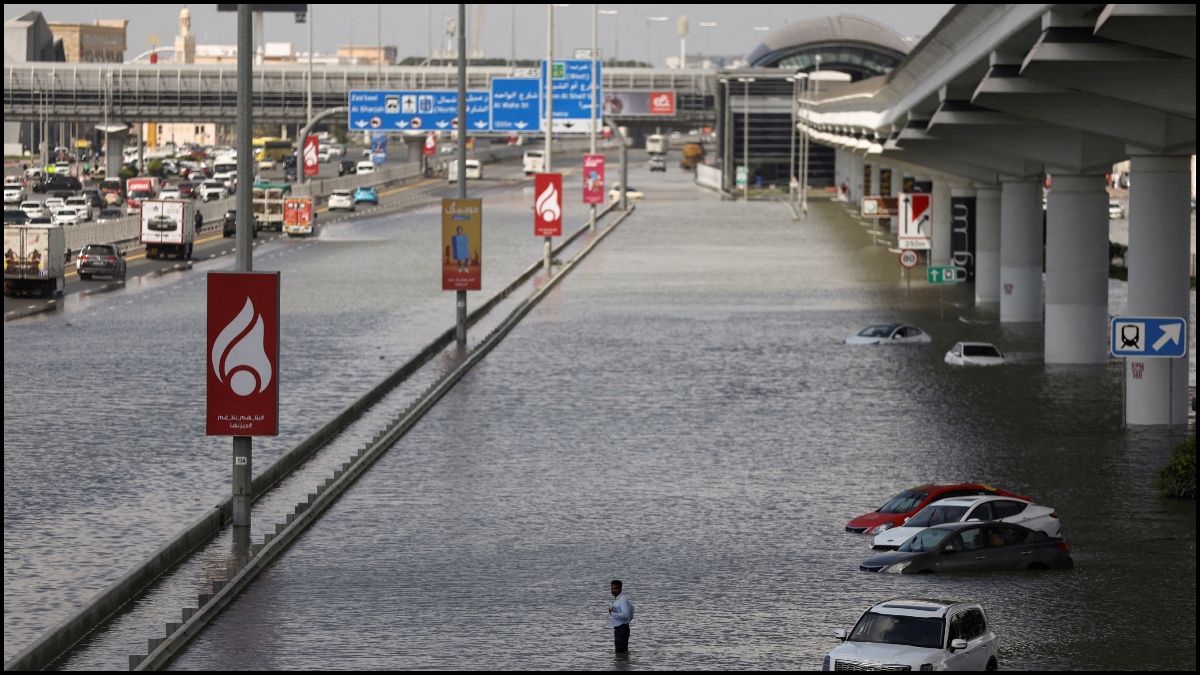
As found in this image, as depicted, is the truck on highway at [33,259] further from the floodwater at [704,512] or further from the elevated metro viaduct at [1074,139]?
the elevated metro viaduct at [1074,139]

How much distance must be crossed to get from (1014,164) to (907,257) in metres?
8.96

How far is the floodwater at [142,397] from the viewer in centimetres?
2588

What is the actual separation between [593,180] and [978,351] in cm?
5347

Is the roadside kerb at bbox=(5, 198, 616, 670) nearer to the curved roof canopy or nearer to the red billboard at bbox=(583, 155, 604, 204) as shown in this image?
the red billboard at bbox=(583, 155, 604, 204)

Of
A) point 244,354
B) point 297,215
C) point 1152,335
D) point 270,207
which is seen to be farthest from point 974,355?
point 270,207

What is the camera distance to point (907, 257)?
67.9 meters

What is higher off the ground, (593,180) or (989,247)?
(593,180)

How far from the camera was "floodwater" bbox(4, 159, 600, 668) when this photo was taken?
25875 millimetres

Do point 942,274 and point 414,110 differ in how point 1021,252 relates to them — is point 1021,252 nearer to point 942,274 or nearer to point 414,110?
point 942,274

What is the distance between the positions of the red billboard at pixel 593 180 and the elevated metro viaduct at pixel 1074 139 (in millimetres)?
34310

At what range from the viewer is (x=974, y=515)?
88.3 ft

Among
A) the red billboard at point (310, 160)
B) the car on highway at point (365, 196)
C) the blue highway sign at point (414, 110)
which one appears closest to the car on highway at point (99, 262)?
the blue highway sign at point (414, 110)

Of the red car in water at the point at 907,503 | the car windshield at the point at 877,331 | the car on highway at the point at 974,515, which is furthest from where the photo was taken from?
the car windshield at the point at 877,331

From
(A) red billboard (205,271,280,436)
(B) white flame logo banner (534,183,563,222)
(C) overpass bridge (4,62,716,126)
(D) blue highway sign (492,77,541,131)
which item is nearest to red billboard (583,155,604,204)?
(D) blue highway sign (492,77,541,131)
